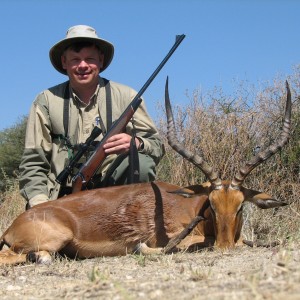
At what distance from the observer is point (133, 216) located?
6.14 meters

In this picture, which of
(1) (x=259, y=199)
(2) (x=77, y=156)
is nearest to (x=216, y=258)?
(1) (x=259, y=199)

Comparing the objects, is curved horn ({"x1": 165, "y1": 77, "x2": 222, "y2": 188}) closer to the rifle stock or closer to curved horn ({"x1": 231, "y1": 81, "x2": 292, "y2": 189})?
curved horn ({"x1": 231, "y1": 81, "x2": 292, "y2": 189})

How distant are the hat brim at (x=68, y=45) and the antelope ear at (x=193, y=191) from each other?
7.33 feet

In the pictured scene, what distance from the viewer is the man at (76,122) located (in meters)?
6.99

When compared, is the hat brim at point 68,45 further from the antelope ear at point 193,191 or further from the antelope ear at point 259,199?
the antelope ear at point 259,199

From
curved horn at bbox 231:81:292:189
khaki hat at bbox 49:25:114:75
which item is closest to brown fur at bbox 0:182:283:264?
curved horn at bbox 231:81:292:189

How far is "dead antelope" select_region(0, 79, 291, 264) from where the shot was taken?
5875 millimetres

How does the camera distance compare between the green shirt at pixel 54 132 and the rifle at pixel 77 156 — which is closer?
the rifle at pixel 77 156

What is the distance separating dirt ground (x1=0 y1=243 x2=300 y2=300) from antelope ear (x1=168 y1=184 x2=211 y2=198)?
2.45 ft

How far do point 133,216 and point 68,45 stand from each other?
8.01 ft

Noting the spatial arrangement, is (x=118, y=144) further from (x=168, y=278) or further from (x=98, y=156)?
(x=168, y=278)

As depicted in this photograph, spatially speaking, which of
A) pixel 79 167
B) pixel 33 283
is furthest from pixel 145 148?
pixel 33 283

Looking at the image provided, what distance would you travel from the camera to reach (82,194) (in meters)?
6.27

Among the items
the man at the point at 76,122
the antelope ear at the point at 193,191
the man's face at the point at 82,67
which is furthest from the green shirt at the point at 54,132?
the antelope ear at the point at 193,191
